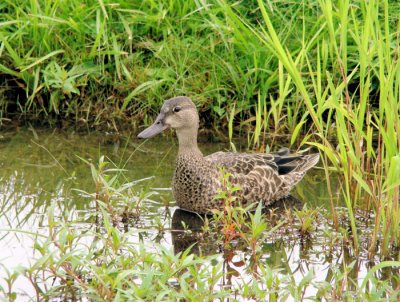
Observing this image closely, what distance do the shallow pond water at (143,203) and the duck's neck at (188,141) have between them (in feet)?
1.13

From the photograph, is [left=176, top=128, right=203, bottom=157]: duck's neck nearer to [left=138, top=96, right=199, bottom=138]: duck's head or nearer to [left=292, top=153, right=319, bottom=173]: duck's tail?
[left=138, top=96, right=199, bottom=138]: duck's head

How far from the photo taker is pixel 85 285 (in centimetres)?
507

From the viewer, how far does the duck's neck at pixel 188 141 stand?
7328 millimetres

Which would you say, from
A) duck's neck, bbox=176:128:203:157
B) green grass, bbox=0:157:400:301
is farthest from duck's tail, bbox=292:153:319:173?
green grass, bbox=0:157:400:301

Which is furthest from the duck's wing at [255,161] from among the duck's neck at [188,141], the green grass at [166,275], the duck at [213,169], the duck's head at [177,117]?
the green grass at [166,275]

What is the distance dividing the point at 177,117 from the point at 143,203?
0.80 meters

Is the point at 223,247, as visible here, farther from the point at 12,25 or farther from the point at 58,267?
the point at 12,25

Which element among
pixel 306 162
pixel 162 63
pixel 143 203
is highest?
pixel 162 63

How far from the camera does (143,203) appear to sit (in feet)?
22.6

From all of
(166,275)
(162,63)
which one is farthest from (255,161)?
(166,275)

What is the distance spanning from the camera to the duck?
7.10m

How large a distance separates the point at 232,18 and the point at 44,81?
162 centimetres

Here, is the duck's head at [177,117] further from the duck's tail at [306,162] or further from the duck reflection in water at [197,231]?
the duck's tail at [306,162]

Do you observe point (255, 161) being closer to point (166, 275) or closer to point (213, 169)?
point (213, 169)
